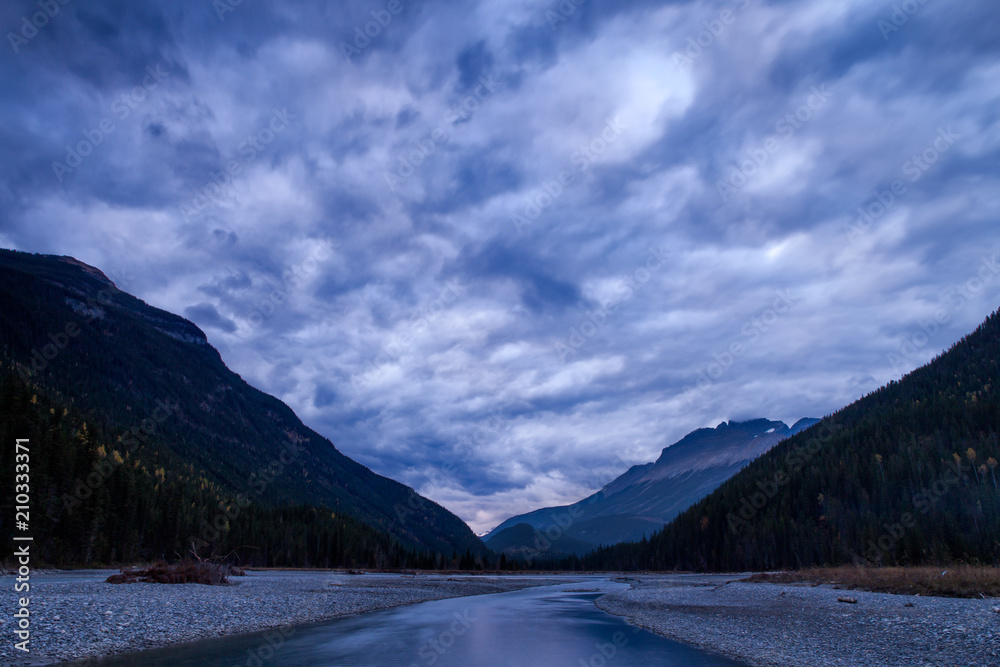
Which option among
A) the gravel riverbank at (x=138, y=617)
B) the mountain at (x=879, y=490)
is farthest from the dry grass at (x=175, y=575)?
the mountain at (x=879, y=490)

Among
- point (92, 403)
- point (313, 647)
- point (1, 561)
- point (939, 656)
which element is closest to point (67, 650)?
point (313, 647)

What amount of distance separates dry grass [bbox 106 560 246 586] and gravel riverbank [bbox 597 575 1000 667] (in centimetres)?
3339

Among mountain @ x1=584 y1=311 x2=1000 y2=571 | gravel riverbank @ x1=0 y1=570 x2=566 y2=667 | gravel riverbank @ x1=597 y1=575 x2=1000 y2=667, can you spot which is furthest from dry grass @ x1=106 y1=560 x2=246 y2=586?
mountain @ x1=584 y1=311 x2=1000 y2=571

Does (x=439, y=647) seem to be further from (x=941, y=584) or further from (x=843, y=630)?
(x=941, y=584)

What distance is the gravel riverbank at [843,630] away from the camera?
17.6 meters

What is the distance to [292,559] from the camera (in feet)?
396

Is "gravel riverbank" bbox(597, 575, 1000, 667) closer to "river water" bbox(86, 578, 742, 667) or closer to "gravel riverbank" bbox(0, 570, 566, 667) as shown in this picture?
"river water" bbox(86, 578, 742, 667)

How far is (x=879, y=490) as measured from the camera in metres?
100

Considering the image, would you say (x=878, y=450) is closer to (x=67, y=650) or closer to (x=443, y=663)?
(x=443, y=663)

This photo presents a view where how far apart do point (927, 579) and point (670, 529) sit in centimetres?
12883

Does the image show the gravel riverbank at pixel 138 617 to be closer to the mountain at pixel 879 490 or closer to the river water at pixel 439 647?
the river water at pixel 439 647

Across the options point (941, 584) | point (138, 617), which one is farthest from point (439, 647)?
point (941, 584)

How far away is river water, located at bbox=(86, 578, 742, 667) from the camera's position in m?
18.9

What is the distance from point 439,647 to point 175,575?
95.1 feet
